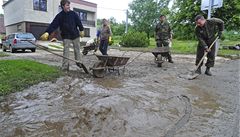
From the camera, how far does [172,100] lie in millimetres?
4758

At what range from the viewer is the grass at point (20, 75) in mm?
5127

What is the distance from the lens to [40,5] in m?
28.3

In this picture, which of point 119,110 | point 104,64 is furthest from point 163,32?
point 119,110

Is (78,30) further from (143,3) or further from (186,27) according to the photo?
(143,3)

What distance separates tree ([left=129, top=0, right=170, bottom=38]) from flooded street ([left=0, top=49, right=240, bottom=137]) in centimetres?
3737

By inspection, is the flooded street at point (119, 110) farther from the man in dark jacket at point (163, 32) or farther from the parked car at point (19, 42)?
the parked car at point (19, 42)

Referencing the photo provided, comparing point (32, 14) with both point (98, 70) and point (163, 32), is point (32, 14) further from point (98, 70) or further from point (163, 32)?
point (98, 70)

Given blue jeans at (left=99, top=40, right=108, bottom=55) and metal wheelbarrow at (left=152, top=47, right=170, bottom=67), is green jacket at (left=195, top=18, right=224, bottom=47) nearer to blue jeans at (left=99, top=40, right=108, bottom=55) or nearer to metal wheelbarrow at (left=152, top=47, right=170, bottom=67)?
metal wheelbarrow at (left=152, top=47, right=170, bottom=67)

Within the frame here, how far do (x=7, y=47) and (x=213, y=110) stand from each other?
1764cm

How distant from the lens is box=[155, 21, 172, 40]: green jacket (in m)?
9.69

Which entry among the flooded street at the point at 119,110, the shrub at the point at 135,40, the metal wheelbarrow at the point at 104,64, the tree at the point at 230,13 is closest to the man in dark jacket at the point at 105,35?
the metal wheelbarrow at the point at 104,64

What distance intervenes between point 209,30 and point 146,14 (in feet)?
122

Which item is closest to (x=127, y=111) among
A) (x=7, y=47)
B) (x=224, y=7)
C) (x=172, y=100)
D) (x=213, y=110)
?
(x=172, y=100)

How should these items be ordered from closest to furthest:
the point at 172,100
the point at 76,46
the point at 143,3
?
the point at 172,100 → the point at 76,46 → the point at 143,3
